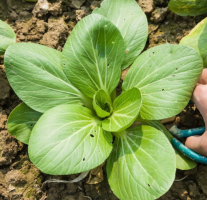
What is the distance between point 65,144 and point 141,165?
487 millimetres

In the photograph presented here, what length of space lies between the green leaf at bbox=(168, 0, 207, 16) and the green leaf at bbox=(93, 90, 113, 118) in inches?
36.5

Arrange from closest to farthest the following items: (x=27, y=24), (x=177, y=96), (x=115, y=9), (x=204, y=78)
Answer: (x=177, y=96) < (x=204, y=78) < (x=115, y=9) < (x=27, y=24)

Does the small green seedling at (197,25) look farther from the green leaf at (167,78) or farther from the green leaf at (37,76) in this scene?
the green leaf at (37,76)

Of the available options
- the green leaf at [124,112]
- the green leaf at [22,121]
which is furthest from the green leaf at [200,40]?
the green leaf at [22,121]

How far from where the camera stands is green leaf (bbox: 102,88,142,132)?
135cm

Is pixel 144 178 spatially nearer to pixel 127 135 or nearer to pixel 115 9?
pixel 127 135

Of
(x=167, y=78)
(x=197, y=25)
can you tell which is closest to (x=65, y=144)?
(x=167, y=78)

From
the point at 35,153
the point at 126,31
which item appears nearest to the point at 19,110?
the point at 35,153

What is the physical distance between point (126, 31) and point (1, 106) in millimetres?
1149

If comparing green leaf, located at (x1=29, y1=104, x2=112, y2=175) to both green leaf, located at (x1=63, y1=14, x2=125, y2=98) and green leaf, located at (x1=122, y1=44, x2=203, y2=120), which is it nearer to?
green leaf, located at (x1=63, y1=14, x2=125, y2=98)

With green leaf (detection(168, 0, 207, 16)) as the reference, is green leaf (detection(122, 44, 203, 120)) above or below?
below

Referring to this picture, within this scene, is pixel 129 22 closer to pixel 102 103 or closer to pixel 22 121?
pixel 102 103

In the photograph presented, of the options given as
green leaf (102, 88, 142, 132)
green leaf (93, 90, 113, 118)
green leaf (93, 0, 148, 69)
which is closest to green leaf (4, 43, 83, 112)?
green leaf (93, 90, 113, 118)

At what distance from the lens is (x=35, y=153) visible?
134cm
